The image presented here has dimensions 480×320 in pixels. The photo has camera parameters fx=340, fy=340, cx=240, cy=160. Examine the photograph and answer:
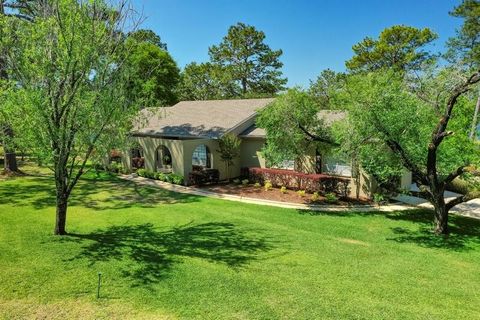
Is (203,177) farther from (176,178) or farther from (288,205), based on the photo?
(288,205)

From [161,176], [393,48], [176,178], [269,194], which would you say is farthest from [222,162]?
[393,48]

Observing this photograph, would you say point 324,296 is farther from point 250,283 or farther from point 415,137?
point 415,137

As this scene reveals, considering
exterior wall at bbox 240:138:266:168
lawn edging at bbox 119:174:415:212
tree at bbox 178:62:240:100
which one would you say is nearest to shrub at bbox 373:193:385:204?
lawn edging at bbox 119:174:415:212

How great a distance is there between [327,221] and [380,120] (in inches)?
182

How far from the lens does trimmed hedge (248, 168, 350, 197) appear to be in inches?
714

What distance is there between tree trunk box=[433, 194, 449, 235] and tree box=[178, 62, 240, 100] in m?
40.7

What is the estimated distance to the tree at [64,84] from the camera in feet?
31.8

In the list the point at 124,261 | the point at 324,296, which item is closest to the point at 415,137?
the point at 324,296

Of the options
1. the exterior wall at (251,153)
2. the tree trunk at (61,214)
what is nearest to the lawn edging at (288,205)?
the exterior wall at (251,153)

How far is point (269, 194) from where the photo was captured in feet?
61.8

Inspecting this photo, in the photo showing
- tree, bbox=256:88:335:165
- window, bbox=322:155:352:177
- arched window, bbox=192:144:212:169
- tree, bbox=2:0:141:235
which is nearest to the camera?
tree, bbox=2:0:141:235

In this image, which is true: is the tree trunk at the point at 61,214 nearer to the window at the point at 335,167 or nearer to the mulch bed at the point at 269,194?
the mulch bed at the point at 269,194

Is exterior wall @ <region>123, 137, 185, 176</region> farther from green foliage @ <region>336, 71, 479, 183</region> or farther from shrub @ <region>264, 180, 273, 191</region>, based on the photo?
green foliage @ <region>336, 71, 479, 183</region>

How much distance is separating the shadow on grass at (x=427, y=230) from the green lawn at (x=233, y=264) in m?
0.07
